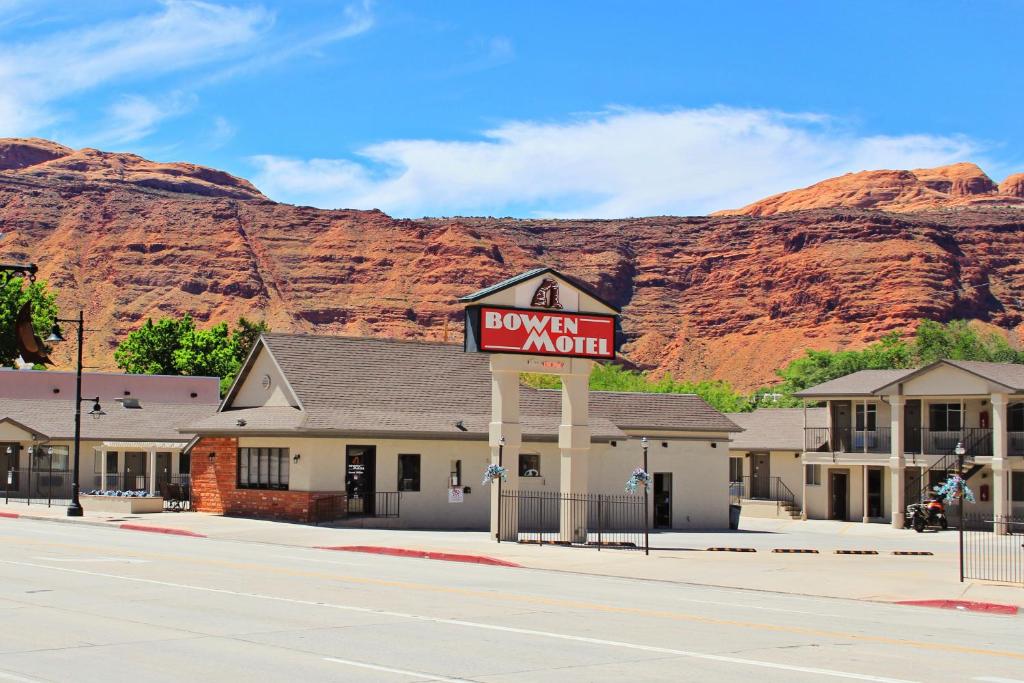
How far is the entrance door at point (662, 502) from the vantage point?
1761 inches

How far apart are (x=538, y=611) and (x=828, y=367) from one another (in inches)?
3764

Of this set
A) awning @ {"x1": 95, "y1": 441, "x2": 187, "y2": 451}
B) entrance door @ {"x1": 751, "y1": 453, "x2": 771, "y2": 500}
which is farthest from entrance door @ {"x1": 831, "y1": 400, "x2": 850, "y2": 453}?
awning @ {"x1": 95, "y1": 441, "x2": 187, "y2": 451}

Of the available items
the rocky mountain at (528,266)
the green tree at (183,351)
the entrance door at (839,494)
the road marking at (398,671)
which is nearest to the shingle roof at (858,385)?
the entrance door at (839,494)

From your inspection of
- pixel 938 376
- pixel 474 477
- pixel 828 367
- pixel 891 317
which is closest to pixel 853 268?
pixel 891 317

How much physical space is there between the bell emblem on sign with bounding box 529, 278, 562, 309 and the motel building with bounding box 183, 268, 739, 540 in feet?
0.14

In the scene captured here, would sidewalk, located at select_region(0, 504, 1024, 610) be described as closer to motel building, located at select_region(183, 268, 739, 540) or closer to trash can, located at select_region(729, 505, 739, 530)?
trash can, located at select_region(729, 505, 739, 530)

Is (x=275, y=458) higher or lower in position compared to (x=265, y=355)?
lower

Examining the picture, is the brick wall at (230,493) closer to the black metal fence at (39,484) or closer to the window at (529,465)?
the window at (529,465)

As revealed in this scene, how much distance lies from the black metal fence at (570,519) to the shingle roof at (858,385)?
16.1m

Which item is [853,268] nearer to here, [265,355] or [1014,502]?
[1014,502]

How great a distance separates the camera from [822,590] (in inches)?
890

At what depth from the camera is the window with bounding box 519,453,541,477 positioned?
139ft

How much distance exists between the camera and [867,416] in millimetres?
58094

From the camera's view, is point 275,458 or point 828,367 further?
point 828,367
